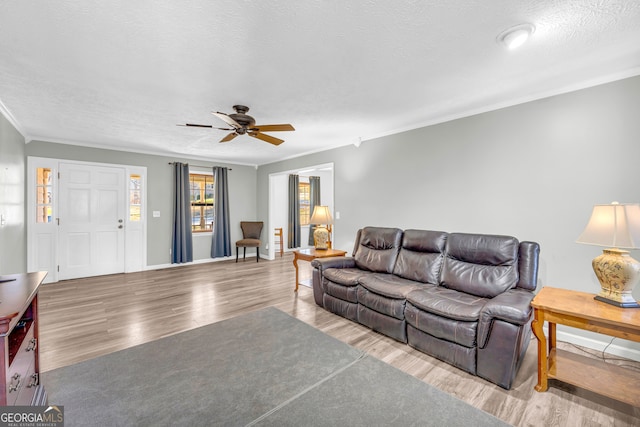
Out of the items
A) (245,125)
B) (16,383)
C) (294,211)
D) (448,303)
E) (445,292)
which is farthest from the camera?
(294,211)

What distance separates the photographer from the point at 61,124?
12.5 feet

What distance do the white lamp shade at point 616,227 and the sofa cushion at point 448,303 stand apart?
903mm

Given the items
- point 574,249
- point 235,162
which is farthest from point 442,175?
point 235,162

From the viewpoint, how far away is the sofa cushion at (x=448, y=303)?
215cm

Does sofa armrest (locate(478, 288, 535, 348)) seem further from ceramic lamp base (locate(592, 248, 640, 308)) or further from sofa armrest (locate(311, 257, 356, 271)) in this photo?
sofa armrest (locate(311, 257, 356, 271))

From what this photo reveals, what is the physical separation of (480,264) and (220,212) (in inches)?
216

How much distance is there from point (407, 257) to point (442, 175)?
117cm

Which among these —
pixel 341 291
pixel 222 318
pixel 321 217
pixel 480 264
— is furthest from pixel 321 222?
pixel 480 264

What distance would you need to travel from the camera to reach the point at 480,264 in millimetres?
2736

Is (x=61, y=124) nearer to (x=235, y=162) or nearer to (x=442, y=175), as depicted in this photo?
(x=235, y=162)

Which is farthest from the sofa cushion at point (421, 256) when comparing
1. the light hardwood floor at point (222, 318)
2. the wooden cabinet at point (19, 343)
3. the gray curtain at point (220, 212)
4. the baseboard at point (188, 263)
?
the baseboard at point (188, 263)

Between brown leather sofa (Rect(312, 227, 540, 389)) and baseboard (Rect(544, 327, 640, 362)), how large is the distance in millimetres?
721

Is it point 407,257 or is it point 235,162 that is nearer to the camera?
point 407,257

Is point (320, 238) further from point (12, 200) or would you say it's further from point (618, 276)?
point (12, 200)
